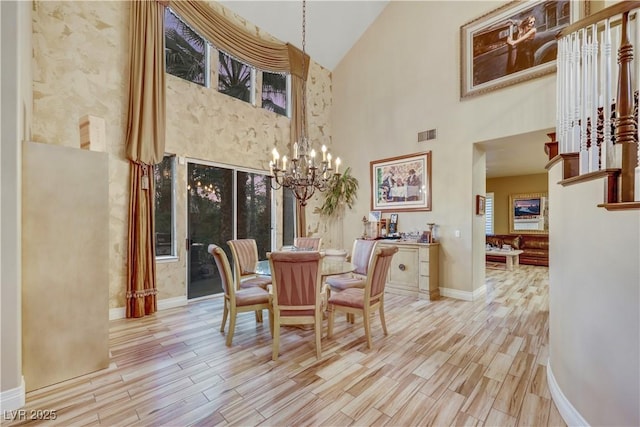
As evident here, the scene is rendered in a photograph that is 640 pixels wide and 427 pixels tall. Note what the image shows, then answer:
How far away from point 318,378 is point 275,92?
17.5ft

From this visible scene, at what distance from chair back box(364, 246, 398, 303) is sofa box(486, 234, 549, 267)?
6494mm

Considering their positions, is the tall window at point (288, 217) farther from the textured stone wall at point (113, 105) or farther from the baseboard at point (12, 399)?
the baseboard at point (12, 399)

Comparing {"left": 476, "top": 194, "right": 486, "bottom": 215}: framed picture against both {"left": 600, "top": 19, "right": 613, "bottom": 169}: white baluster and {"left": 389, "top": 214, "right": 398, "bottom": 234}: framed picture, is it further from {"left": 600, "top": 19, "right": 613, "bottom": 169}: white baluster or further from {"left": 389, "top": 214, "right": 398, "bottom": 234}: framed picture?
{"left": 600, "top": 19, "right": 613, "bottom": 169}: white baluster

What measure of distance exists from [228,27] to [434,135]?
13.5 feet

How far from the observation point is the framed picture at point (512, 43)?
387 cm

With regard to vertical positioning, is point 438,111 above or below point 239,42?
below

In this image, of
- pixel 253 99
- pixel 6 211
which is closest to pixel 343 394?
pixel 6 211

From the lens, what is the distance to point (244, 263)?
3.90 metres

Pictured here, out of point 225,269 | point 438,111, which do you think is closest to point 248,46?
point 438,111

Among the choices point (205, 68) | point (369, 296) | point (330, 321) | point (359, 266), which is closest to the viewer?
point (369, 296)

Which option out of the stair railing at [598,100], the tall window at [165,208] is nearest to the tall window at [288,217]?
the tall window at [165,208]

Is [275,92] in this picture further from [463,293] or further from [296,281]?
[463,293]

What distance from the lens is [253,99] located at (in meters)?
5.36

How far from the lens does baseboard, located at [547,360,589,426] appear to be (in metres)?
1.69
